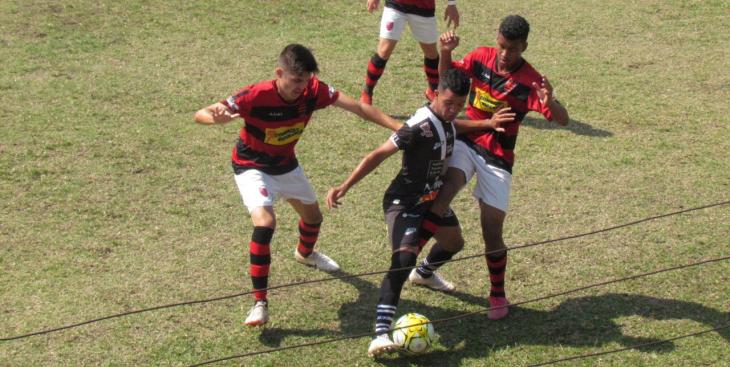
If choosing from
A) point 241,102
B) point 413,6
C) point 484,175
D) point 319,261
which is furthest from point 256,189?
point 413,6

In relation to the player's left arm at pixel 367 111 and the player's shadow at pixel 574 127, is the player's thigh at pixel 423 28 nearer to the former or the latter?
the player's shadow at pixel 574 127

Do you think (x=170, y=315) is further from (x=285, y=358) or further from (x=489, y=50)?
(x=489, y=50)

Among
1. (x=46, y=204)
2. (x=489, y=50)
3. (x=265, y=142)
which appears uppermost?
(x=489, y=50)

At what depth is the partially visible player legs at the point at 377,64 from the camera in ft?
36.3

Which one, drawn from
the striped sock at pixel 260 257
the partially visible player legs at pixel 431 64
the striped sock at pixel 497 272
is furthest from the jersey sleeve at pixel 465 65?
the partially visible player legs at pixel 431 64

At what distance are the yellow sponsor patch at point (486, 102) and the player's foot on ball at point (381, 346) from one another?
206 centimetres

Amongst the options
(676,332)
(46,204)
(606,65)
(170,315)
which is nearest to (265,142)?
(170,315)

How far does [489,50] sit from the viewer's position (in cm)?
754

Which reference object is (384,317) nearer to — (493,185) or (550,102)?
(493,185)

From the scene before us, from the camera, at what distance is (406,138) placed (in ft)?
22.4

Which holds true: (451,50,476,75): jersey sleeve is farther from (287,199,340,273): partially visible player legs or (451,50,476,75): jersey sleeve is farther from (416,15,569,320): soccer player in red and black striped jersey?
(287,199,340,273): partially visible player legs

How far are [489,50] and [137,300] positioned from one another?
3.57 m

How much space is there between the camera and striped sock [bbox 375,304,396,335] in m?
6.78

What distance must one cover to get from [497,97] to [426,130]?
0.85 meters
